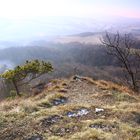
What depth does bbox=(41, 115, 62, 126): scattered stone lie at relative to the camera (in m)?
13.4

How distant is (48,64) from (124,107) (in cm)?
1876

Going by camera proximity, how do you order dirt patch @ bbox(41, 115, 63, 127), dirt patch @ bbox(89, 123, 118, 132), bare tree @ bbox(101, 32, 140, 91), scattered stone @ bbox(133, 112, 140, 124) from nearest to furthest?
dirt patch @ bbox(89, 123, 118, 132), dirt patch @ bbox(41, 115, 63, 127), scattered stone @ bbox(133, 112, 140, 124), bare tree @ bbox(101, 32, 140, 91)

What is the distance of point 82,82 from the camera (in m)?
26.4

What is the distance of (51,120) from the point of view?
13898 millimetres

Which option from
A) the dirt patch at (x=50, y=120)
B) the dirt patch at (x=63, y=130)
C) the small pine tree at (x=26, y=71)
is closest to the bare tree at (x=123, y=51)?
the small pine tree at (x=26, y=71)

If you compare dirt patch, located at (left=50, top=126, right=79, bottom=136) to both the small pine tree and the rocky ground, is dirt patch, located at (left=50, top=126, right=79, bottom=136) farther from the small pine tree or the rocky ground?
the small pine tree

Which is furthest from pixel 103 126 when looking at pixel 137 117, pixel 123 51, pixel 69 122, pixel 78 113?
pixel 123 51

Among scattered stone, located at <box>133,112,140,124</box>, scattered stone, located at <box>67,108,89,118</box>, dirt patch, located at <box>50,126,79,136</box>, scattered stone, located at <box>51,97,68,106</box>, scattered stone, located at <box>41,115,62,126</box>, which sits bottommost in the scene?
scattered stone, located at <box>51,97,68,106</box>

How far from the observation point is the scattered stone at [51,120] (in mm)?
13438

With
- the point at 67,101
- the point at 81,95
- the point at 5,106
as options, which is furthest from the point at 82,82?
the point at 5,106

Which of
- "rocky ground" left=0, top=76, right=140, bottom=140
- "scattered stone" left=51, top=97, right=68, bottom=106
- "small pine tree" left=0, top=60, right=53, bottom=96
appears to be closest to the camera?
"rocky ground" left=0, top=76, right=140, bottom=140

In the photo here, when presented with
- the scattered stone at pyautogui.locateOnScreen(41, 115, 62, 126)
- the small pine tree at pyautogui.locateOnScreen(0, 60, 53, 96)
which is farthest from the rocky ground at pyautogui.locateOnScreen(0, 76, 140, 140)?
the small pine tree at pyautogui.locateOnScreen(0, 60, 53, 96)

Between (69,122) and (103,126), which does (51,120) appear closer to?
(69,122)

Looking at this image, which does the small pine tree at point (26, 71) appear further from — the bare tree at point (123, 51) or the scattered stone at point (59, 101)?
the scattered stone at point (59, 101)
